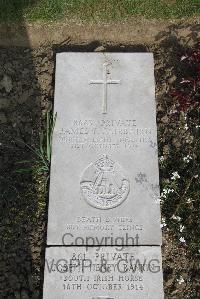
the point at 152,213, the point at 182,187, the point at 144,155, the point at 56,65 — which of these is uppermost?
the point at 56,65

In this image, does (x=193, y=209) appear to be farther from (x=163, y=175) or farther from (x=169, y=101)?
Answer: (x=169, y=101)

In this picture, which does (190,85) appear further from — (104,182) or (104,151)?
(104,182)

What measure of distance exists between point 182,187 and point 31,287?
5.63 feet

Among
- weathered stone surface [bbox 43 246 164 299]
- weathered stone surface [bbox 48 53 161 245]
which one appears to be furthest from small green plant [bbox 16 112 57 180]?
weathered stone surface [bbox 43 246 164 299]

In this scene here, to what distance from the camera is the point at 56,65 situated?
482 centimetres

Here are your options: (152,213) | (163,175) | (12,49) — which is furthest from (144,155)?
(12,49)

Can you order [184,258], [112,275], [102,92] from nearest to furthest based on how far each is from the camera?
[112,275] < [184,258] < [102,92]

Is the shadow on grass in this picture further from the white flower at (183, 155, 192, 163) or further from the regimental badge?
the white flower at (183, 155, 192, 163)

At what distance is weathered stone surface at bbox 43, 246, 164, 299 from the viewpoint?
386cm

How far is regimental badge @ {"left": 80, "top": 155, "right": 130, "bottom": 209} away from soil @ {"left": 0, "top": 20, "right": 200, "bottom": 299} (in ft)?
1.61

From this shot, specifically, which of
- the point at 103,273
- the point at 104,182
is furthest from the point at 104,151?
the point at 103,273

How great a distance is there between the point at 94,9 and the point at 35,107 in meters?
1.47

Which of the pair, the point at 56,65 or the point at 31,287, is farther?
the point at 56,65

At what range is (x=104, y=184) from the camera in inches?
167
